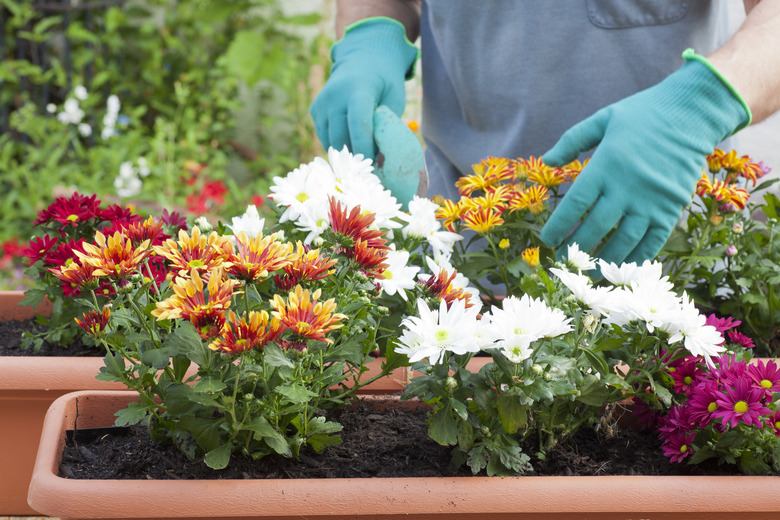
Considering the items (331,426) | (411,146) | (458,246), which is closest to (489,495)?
(331,426)

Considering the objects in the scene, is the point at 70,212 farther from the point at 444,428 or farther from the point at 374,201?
the point at 444,428

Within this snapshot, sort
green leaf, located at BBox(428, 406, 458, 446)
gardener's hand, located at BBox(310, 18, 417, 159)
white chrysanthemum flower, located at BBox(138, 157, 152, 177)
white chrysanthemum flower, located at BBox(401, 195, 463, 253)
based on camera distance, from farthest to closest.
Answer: white chrysanthemum flower, located at BBox(138, 157, 152, 177), gardener's hand, located at BBox(310, 18, 417, 159), white chrysanthemum flower, located at BBox(401, 195, 463, 253), green leaf, located at BBox(428, 406, 458, 446)

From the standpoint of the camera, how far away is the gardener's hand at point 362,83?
3.96 feet

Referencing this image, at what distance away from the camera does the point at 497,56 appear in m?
1.38

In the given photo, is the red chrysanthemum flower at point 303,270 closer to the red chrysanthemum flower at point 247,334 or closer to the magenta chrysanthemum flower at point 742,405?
the red chrysanthemum flower at point 247,334

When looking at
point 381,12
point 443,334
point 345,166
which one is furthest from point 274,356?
point 381,12

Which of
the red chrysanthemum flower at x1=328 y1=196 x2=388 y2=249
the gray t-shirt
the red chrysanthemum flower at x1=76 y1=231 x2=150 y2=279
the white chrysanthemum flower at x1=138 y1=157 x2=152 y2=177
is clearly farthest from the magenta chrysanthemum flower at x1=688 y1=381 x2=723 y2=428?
the white chrysanthemum flower at x1=138 y1=157 x2=152 y2=177

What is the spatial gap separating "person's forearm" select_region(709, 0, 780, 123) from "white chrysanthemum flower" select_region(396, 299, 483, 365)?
2.11 feet

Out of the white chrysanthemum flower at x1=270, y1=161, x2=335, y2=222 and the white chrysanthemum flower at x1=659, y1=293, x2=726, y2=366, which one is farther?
the white chrysanthemum flower at x1=270, y1=161, x2=335, y2=222

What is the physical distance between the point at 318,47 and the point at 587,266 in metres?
2.81

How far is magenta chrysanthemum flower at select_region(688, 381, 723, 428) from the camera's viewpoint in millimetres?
732

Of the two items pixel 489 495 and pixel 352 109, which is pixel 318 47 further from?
pixel 489 495

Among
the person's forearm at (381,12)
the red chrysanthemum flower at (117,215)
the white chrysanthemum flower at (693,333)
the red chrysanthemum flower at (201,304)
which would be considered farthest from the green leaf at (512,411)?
the person's forearm at (381,12)

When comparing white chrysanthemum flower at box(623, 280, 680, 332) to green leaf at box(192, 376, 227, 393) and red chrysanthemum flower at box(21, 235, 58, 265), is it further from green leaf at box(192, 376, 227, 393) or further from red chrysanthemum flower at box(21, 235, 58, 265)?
red chrysanthemum flower at box(21, 235, 58, 265)
